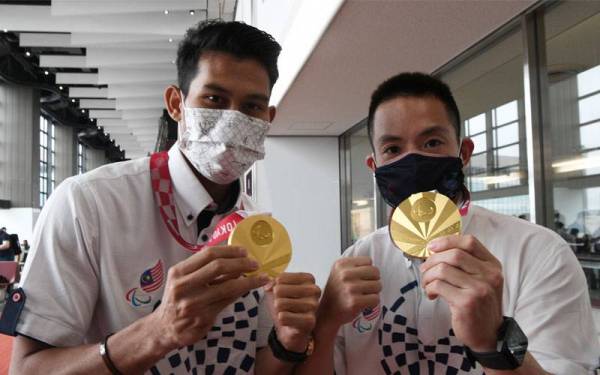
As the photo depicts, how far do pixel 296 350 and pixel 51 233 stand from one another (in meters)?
0.75

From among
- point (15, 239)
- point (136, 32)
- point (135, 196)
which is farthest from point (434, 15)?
point (15, 239)

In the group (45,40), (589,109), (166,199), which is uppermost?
(45,40)

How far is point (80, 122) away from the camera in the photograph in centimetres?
2459

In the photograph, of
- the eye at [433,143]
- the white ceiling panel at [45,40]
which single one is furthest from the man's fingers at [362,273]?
the white ceiling panel at [45,40]

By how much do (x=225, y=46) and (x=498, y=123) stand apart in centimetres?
254

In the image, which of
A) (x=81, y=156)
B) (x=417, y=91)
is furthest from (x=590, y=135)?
(x=81, y=156)

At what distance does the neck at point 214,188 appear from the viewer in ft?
5.39

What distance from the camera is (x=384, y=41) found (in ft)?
11.6

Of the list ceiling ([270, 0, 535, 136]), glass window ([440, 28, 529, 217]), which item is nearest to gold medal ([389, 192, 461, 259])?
ceiling ([270, 0, 535, 136])

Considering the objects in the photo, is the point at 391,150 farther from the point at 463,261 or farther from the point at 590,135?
the point at 590,135

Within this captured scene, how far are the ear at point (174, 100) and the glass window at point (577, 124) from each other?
222 cm

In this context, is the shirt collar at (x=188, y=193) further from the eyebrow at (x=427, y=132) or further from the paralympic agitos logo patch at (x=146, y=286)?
the eyebrow at (x=427, y=132)

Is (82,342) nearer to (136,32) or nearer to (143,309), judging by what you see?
(143,309)

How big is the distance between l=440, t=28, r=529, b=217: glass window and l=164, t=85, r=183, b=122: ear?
7.92 ft
